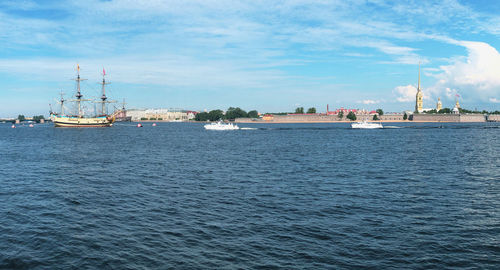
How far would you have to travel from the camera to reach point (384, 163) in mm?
32812

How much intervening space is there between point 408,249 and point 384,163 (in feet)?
73.0

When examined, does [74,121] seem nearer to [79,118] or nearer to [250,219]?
[79,118]

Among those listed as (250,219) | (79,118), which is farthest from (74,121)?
(250,219)

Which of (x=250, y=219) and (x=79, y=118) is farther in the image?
(x=79, y=118)

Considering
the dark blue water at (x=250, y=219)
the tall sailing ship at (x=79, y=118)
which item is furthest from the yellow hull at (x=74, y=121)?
the dark blue water at (x=250, y=219)

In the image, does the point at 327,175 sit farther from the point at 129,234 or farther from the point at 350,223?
the point at 129,234

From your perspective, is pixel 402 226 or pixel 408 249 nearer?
pixel 408 249

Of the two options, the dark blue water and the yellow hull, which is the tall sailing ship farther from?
the dark blue water

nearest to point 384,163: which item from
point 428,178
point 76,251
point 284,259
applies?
point 428,178

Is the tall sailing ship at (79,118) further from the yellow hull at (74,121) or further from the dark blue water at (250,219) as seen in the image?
the dark blue water at (250,219)

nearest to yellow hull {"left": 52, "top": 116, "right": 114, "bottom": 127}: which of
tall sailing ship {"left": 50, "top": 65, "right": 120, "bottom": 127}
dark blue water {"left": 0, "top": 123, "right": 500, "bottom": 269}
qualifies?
tall sailing ship {"left": 50, "top": 65, "right": 120, "bottom": 127}

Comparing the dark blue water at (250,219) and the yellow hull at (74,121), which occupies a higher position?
the yellow hull at (74,121)

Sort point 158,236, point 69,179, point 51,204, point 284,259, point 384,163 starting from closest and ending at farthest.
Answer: point 284,259, point 158,236, point 51,204, point 69,179, point 384,163

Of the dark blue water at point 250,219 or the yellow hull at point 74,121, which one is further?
the yellow hull at point 74,121
